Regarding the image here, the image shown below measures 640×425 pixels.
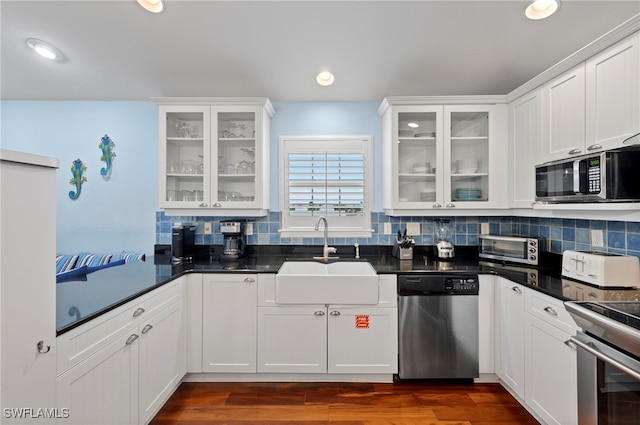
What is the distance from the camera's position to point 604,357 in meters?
1.20

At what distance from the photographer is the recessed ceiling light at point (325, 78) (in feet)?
8.07

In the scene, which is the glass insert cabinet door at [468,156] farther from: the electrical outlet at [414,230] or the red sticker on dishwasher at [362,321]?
the red sticker on dishwasher at [362,321]

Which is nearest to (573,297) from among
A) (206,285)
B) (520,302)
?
(520,302)

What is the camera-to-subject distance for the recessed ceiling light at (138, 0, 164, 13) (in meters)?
1.85

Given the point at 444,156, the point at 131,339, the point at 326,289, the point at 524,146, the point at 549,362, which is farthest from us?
the point at 444,156

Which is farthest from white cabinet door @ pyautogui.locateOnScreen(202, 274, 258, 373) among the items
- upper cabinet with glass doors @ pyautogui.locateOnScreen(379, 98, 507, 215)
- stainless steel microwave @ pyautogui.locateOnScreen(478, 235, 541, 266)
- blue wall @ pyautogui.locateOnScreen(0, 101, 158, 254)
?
stainless steel microwave @ pyautogui.locateOnScreen(478, 235, 541, 266)

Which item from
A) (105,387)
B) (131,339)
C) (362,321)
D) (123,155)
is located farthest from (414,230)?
(123,155)

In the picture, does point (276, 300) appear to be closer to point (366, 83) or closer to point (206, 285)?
point (206, 285)

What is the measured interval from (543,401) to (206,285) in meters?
2.25

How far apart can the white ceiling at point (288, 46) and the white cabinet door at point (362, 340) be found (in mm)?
1895

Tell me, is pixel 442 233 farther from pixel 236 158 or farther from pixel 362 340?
pixel 236 158

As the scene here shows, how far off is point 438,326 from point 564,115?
1.62m

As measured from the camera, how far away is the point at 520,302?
194 centimetres

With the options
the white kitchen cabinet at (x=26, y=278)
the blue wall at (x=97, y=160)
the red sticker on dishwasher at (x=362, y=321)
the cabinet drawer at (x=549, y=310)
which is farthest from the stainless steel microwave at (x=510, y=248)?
the blue wall at (x=97, y=160)
